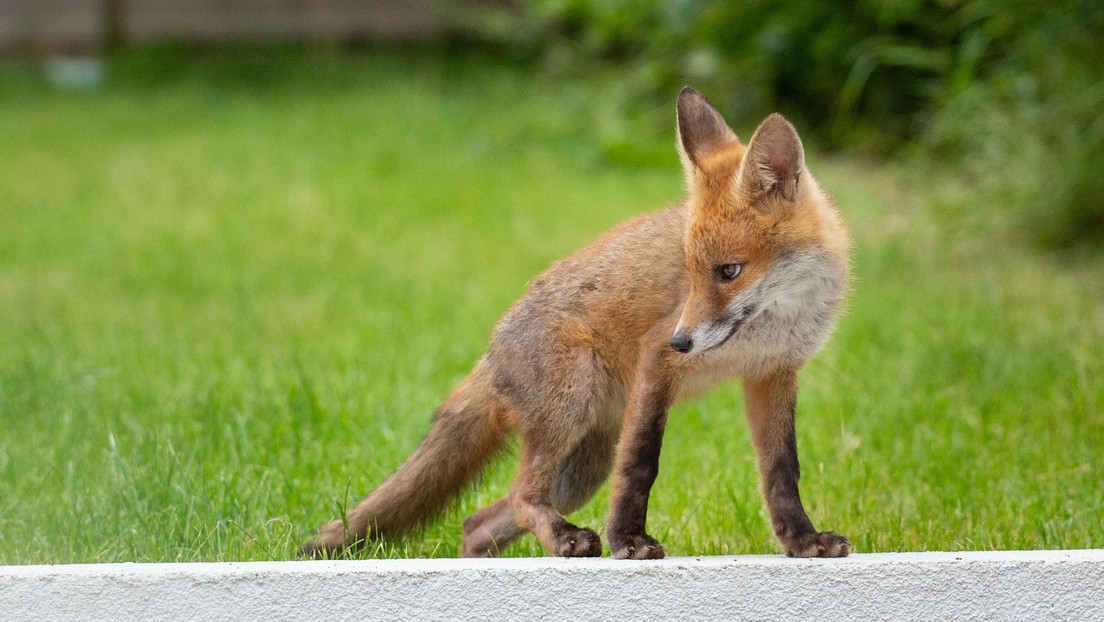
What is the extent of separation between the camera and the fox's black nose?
10.4 feet

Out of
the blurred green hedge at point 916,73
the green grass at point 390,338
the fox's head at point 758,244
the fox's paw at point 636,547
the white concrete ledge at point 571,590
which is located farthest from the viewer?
the blurred green hedge at point 916,73

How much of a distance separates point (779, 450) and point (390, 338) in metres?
3.18

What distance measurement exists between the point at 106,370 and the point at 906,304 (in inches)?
156

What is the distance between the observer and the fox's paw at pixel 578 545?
3.27m

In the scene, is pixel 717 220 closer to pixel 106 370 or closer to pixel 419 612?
pixel 419 612

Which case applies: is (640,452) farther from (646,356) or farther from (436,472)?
(436,472)

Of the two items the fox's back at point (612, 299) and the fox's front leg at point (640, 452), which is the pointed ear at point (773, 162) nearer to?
the fox's back at point (612, 299)

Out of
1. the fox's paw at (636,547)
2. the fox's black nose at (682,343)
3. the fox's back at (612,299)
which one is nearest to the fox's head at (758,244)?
the fox's black nose at (682,343)

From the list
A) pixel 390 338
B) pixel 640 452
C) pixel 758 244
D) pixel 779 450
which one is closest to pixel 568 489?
pixel 640 452

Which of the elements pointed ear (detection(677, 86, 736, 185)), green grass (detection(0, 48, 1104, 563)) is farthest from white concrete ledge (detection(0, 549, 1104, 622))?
pointed ear (detection(677, 86, 736, 185))

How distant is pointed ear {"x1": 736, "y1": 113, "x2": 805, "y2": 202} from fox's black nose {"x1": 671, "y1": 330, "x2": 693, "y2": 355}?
0.47m

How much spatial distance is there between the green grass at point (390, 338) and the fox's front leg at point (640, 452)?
44 cm

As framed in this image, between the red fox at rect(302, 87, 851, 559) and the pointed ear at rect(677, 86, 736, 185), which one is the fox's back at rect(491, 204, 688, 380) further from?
the pointed ear at rect(677, 86, 736, 185)

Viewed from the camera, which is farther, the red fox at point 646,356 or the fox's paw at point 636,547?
the red fox at point 646,356
